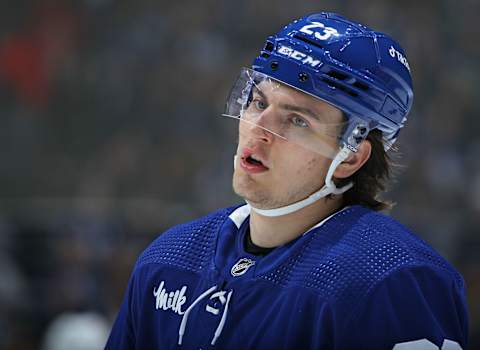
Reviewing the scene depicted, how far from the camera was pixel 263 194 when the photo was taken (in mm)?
1944

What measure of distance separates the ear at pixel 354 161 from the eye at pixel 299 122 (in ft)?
0.45

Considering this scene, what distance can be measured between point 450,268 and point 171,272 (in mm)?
642

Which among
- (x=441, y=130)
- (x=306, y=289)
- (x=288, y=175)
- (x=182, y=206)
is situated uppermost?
(x=288, y=175)

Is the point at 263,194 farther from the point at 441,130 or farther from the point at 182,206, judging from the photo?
the point at 441,130

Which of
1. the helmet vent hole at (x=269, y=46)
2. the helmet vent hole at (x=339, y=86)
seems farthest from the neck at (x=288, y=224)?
the helmet vent hole at (x=269, y=46)

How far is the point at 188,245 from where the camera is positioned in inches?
83.1

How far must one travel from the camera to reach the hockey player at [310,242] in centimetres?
173

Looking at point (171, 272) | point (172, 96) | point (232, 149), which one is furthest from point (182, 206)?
point (171, 272)

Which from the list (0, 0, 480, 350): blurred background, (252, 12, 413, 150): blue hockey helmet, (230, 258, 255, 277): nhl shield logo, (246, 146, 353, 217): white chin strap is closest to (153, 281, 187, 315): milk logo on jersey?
(230, 258, 255, 277): nhl shield logo

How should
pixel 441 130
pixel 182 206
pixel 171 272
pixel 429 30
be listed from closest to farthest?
pixel 171 272 < pixel 182 206 < pixel 441 130 < pixel 429 30

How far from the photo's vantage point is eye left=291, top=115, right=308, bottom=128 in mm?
1934

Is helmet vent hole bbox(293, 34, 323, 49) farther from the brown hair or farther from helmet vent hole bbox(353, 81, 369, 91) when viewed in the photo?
the brown hair

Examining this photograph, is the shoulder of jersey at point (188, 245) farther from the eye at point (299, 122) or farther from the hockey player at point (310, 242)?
the eye at point (299, 122)

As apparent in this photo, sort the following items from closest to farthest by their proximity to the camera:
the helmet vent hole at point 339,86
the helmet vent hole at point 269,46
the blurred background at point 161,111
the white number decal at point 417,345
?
the white number decal at point 417,345 < the helmet vent hole at point 339,86 < the helmet vent hole at point 269,46 < the blurred background at point 161,111
